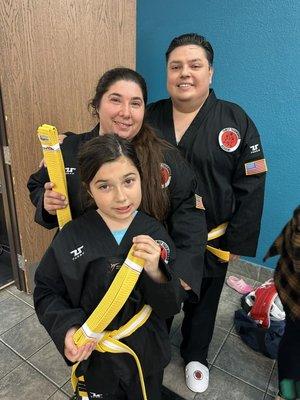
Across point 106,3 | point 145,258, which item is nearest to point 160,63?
point 106,3

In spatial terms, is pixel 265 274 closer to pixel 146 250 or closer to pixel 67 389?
pixel 67 389

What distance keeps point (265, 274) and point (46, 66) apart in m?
1.93

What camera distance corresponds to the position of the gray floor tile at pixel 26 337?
1.58 metres

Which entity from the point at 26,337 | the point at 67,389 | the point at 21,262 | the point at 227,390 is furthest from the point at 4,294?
the point at 227,390

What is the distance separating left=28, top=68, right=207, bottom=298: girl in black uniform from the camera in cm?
96

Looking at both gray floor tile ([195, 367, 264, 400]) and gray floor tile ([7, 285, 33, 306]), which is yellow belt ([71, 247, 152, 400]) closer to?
gray floor tile ([195, 367, 264, 400])

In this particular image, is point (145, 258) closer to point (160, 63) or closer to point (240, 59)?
point (240, 59)

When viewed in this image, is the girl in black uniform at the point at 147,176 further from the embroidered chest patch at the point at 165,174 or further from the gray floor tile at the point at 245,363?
the gray floor tile at the point at 245,363

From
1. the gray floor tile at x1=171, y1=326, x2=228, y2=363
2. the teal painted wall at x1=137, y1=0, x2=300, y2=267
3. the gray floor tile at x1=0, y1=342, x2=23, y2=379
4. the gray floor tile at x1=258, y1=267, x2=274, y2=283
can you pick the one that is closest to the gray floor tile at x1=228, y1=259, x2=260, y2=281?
the gray floor tile at x1=258, y1=267, x2=274, y2=283

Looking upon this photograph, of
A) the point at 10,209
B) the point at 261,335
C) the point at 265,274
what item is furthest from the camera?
the point at 265,274

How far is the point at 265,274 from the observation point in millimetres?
2141

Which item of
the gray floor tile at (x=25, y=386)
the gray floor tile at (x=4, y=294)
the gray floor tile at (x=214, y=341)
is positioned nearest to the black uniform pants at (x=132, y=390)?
the gray floor tile at (x=25, y=386)

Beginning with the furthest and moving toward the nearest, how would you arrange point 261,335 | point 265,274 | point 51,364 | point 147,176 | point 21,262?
point 265,274, point 21,262, point 261,335, point 51,364, point 147,176

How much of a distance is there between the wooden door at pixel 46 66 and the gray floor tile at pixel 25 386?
2.07 feet
